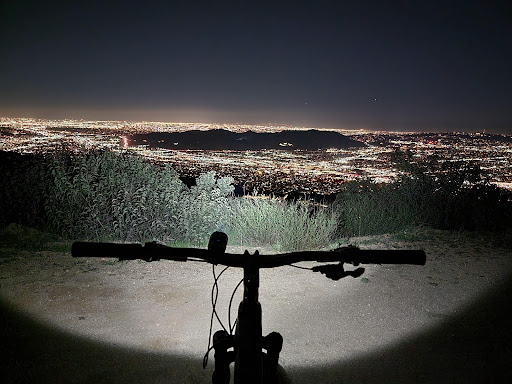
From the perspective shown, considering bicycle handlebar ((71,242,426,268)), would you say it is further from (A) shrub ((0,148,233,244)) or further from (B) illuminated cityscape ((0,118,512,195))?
(B) illuminated cityscape ((0,118,512,195))

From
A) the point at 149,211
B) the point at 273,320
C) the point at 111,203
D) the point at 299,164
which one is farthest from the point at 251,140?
the point at 273,320

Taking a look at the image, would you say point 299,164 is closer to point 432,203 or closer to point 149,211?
point 432,203

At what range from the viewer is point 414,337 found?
173 inches

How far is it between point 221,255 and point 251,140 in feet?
128

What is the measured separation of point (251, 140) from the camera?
133 feet

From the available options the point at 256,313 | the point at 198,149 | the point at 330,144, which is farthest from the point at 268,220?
the point at 330,144

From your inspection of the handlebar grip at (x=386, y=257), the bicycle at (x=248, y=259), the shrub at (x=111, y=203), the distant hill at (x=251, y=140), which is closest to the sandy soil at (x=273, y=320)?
the shrub at (x=111, y=203)

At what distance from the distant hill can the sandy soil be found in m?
26.8

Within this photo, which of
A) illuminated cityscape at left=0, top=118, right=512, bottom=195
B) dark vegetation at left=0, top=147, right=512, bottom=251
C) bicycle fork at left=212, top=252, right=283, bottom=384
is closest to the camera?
bicycle fork at left=212, top=252, right=283, bottom=384

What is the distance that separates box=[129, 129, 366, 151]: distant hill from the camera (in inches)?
1360

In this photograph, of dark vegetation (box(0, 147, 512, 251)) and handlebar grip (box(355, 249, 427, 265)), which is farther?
dark vegetation (box(0, 147, 512, 251))

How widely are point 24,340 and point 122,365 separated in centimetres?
128

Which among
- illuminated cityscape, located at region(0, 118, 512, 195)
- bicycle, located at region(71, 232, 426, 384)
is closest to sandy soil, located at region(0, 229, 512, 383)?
bicycle, located at region(71, 232, 426, 384)

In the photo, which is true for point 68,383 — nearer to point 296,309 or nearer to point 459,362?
point 296,309
